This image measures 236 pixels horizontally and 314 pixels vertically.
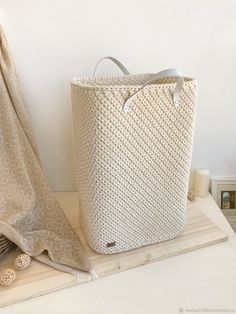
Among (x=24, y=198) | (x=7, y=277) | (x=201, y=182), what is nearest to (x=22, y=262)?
(x=7, y=277)

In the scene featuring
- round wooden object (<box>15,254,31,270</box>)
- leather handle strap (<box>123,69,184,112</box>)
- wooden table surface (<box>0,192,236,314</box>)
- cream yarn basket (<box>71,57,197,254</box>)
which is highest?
leather handle strap (<box>123,69,184,112</box>)

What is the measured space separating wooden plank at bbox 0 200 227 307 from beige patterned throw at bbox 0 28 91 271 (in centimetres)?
3

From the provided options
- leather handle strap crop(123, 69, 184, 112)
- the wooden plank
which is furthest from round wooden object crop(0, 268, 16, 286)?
leather handle strap crop(123, 69, 184, 112)

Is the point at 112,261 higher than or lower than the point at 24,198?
lower

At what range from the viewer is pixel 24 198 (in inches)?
29.8

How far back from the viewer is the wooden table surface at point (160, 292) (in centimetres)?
56

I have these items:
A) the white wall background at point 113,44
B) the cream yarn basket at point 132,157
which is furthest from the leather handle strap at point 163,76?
the white wall background at point 113,44

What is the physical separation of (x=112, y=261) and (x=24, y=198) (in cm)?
29

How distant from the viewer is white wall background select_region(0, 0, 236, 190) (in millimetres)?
813

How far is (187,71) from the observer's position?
893 millimetres

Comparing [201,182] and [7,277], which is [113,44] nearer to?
[201,182]

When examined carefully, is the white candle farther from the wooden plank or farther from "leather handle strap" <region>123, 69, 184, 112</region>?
"leather handle strap" <region>123, 69, 184, 112</region>

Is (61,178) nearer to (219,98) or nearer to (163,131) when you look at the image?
(163,131)

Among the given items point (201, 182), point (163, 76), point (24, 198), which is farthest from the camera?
point (201, 182)
